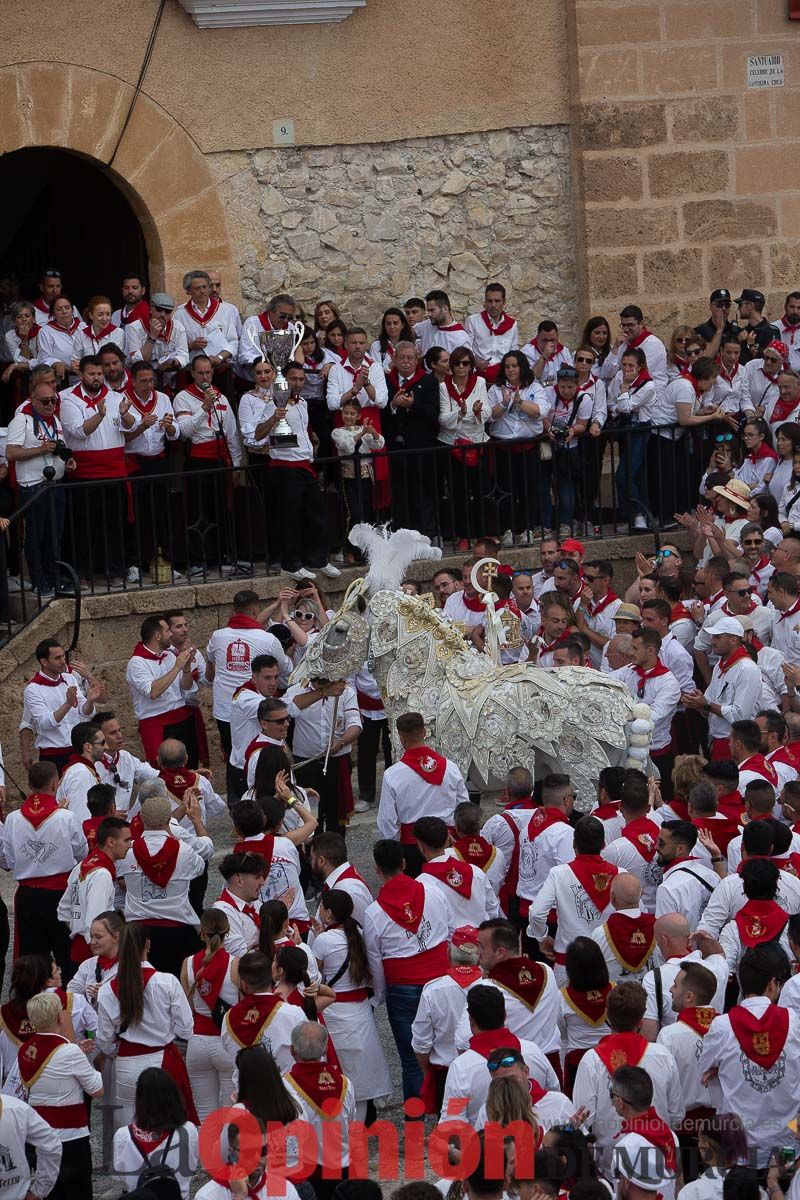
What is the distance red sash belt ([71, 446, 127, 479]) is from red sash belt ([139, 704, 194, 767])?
215 cm

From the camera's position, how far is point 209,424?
15875mm

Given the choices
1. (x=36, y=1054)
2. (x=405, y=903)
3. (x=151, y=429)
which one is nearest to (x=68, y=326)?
(x=151, y=429)

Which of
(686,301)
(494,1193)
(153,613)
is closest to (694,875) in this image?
(494,1193)

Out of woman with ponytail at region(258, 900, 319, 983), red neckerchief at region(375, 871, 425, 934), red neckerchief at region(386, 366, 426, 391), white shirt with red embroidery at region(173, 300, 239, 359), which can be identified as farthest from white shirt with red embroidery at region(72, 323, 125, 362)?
woman with ponytail at region(258, 900, 319, 983)

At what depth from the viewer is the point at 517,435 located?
54.9ft

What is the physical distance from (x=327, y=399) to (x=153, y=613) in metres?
2.23

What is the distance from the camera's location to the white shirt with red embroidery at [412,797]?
11.4 metres

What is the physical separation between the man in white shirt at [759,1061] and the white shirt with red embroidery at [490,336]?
9.62 m

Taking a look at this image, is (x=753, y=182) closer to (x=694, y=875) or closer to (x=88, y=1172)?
(x=694, y=875)

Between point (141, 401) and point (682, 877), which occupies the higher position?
point (141, 401)

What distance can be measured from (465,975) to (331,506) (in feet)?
24.9

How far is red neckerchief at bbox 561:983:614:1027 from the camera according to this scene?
9.17m

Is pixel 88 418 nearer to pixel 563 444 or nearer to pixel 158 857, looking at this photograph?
pixel 563 444

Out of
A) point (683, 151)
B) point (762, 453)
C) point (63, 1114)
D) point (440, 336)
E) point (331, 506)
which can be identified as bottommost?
point (63, 1114)
